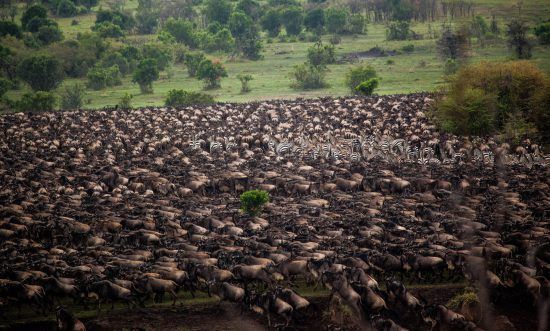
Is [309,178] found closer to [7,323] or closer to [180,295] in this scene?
[180,295]

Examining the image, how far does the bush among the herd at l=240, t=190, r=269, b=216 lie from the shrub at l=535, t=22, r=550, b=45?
51819 millimetres

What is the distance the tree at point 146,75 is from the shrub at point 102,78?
167 inches

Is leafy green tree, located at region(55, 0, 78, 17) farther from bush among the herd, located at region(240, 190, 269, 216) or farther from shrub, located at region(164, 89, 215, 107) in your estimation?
bush among the herd, located at region(240, 190, 269, 216)

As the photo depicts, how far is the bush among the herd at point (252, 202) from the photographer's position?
22.6 m

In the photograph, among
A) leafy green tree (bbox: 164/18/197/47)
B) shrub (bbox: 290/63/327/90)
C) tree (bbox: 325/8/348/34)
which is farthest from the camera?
A: tree (bbox: 325/8/348/34)

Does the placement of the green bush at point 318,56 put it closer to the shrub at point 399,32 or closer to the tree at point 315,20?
A: the shrub at point 399,32

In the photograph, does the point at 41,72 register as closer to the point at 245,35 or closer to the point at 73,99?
the point at 73,99

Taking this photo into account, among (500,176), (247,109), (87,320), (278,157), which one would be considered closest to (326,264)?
(87,320)

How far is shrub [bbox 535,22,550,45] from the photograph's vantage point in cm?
6619

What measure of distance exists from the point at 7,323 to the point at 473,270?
10871 millimetres

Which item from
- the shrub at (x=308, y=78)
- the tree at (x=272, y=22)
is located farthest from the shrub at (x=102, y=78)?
the tree at (x=272, y=22)

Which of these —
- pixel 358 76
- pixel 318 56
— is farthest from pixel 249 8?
pixel 358 76

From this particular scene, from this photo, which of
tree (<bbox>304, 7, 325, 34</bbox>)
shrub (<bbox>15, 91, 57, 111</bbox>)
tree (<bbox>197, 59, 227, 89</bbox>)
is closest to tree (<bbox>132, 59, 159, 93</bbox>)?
tree (<bbox>197, 59, 227, 89</bbox>)

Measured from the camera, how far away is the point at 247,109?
136 ft
